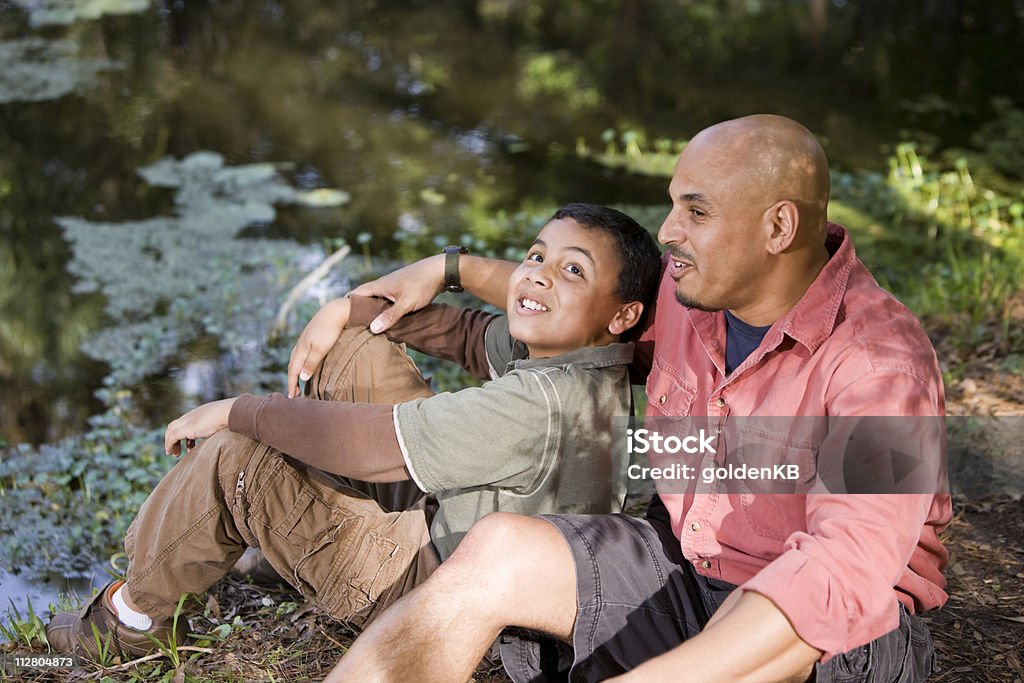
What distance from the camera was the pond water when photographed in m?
5.74

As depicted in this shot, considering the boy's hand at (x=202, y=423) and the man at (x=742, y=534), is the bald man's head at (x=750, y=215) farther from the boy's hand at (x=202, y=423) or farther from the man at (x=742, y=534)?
the boy's hand at (x=202, y=423)

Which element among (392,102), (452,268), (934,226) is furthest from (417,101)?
(452,268)

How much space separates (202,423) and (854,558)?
1.54 meters

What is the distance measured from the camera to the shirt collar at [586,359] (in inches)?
108

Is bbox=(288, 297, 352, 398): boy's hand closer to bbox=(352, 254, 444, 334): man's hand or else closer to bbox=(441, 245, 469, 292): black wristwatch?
bbox=(352, 254, 444, 334): man's hand

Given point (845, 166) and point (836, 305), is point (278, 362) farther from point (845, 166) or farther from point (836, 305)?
point (845, 166)

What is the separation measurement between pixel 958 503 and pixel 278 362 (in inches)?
105

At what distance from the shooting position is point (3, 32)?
27.8 feet

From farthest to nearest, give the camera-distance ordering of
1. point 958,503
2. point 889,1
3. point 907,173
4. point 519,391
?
point 889,1
point 907,173
point 958,503
point 519,391

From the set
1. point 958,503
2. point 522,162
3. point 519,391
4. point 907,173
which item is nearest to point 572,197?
point 522,162

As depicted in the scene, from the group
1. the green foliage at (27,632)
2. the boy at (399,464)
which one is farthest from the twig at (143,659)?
the green foliage at (27,632)

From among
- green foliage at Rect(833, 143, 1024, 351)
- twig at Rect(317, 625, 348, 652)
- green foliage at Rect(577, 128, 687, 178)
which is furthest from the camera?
green foliage at Rect(577, 128, 687, 178)

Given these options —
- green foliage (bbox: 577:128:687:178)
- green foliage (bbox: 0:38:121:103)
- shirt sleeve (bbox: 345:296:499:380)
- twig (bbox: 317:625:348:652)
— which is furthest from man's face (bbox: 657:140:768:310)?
green foliage (bbox: 0:38:121:103)

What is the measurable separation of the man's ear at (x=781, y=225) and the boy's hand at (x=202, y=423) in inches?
51.1
